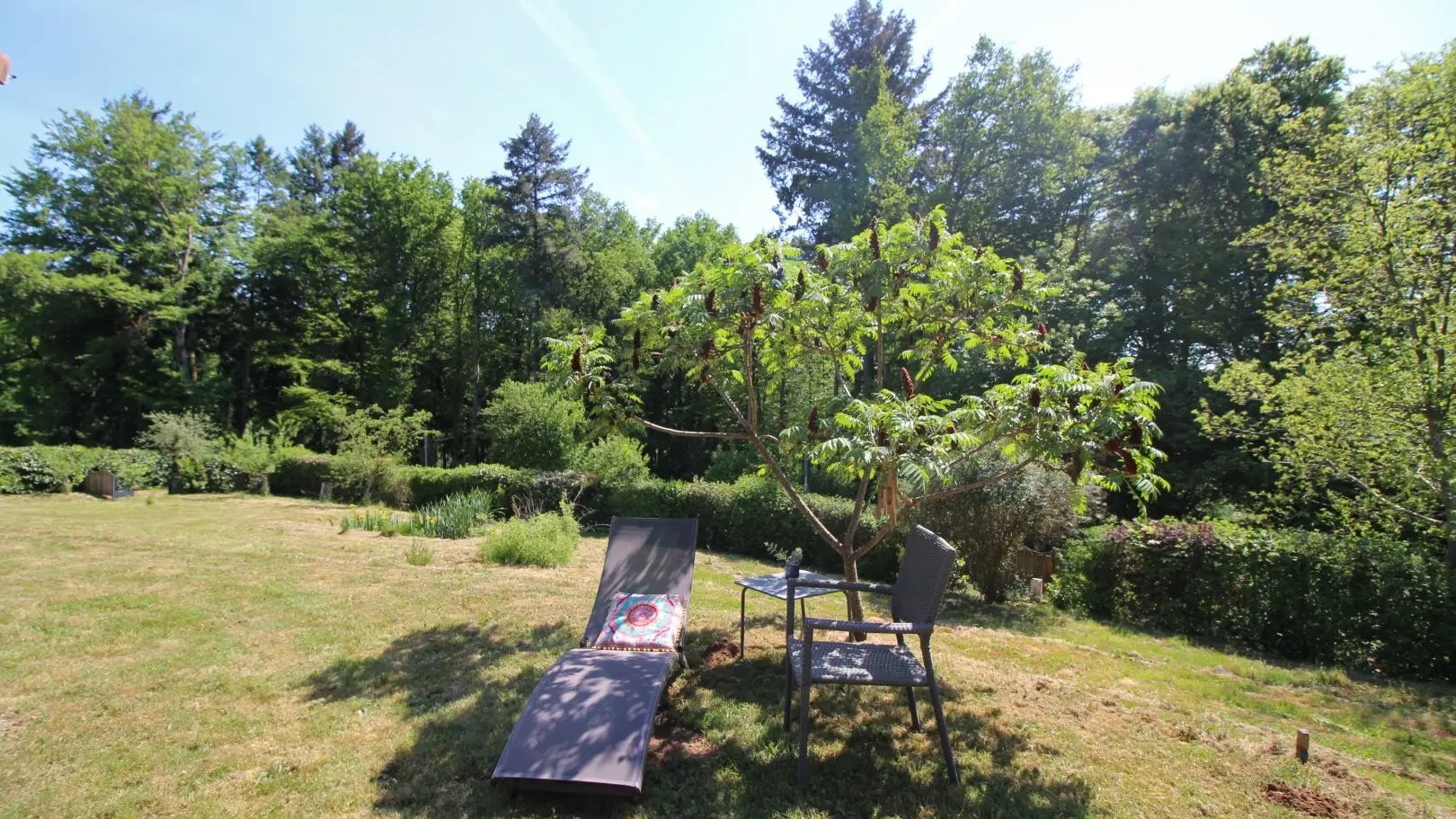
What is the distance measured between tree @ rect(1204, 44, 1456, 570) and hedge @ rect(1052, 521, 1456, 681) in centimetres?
78

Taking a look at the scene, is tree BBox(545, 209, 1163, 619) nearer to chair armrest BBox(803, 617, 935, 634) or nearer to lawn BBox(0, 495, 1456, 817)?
chair armrest BBox(803, 617, 935, 634)

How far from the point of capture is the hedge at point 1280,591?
552 cm

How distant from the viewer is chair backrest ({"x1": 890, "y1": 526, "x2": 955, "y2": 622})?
10.8 feet

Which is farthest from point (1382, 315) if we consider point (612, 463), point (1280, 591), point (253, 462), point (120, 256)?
point (120, 256)

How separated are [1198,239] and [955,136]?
731 centimetres

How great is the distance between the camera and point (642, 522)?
5566 mm

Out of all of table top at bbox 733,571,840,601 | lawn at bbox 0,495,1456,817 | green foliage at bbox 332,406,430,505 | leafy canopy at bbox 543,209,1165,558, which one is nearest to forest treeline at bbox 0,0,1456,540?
lawn at bbox 0,495,1456,817

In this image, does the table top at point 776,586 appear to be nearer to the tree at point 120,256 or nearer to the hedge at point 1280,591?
the hedge at point 1280,591

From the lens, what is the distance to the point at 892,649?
12.3 feet

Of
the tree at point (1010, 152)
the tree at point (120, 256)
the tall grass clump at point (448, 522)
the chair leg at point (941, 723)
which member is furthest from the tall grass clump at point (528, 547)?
the tree at point (120, 256)

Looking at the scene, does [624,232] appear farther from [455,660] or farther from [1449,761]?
[1449,761]

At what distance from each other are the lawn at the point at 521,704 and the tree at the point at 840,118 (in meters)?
16.3

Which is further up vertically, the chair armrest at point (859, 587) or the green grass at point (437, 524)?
the chair armrest at point (859, 587)

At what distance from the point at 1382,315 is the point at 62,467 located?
1050 inches
